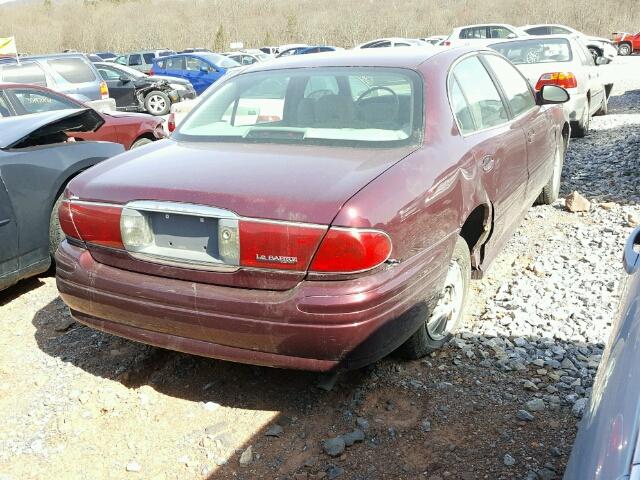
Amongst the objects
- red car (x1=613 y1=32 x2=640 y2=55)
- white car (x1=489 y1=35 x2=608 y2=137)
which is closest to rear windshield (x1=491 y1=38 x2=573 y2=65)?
white car (x1=489 y1=35 x2=608 y2=137)

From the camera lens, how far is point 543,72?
8.70m

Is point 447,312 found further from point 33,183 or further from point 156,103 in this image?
point 156,103

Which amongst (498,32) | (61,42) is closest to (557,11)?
(498,32)

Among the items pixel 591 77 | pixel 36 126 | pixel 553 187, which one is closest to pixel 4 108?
pixel 36 126

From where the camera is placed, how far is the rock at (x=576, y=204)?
574 cm

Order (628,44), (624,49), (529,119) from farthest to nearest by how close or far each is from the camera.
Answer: (624,49), (628,44), (529,119)

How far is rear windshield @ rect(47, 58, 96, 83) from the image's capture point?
1205cm

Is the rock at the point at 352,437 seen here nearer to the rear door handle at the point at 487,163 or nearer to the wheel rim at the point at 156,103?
the rear door handle at the point at 487,163

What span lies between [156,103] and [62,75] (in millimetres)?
4779

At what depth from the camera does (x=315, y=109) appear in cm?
343

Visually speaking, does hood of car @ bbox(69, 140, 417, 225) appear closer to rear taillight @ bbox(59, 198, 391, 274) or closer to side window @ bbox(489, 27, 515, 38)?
rear taillight @ bbox(59, 198, 391, 274)

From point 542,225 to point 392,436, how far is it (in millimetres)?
3314

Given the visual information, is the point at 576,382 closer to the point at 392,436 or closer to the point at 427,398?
the point at 427,398

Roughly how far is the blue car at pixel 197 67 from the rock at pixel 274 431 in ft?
58.8
